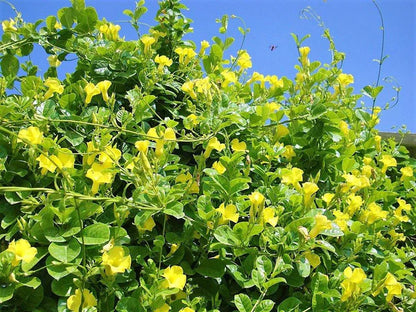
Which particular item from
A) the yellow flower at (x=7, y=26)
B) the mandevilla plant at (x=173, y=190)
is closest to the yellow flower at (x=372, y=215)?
the mandevilla plant at (x=173, y=190)

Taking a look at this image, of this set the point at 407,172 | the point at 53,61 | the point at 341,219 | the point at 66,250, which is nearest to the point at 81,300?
the point at 66,250

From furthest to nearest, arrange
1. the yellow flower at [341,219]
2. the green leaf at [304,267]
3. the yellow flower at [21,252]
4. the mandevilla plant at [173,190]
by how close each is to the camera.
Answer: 1. the yellow flower at [341,219]
2. the green leaf at [304,267]
3. the mandevilla plant at [173,190]
4. the yellow flower at [21,252]

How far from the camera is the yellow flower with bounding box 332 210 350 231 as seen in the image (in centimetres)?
151

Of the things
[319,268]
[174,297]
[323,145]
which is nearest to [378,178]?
[323,145]

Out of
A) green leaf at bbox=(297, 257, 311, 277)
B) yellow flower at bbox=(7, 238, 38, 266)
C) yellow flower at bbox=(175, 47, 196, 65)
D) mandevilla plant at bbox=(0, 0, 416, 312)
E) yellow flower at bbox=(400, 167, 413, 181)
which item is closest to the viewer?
yellow flower at bbox=(7, 238, 38, 266)

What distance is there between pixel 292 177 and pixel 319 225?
264 mm

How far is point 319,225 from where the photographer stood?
1.34 metres

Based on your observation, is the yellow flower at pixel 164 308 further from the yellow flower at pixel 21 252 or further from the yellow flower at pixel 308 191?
the yellow flower at pixel 308 191

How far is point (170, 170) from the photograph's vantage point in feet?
5.28

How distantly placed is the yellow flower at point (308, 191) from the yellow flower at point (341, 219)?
4.9 inches

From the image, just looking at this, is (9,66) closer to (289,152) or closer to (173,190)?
(173,190)

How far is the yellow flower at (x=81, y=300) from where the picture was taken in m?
1.18

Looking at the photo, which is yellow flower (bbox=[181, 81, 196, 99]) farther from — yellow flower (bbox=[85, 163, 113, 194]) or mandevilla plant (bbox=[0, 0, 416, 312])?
yellow flower (bbox=[85, 163, 113, 194])

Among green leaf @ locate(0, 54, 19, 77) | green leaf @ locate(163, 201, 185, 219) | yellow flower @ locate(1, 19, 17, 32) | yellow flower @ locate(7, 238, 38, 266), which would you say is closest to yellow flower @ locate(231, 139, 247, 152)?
green leaf @ locate(163, 201, 185, 219)
